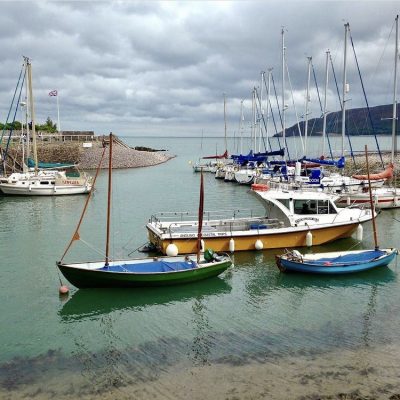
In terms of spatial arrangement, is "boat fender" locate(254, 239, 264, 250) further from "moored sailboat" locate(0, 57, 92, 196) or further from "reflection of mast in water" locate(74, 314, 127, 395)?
"moored sailboat" locate(0, 57, 92, 196)

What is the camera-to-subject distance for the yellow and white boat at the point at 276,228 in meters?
25.6

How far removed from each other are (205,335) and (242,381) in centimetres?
350

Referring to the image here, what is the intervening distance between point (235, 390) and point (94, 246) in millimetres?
18031

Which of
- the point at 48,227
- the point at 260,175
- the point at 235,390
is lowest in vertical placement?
the point at 235,390

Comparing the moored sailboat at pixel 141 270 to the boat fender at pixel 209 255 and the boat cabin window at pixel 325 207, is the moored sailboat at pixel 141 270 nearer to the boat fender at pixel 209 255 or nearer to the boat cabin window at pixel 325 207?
the boat fender at pixel 209 255

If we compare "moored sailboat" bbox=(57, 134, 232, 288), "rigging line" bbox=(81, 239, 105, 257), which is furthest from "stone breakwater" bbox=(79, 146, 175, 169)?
"moored sailboat" bbox=(57, 134, 232, 288)

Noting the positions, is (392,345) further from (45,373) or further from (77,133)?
(77,133)

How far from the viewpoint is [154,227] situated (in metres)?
26.6

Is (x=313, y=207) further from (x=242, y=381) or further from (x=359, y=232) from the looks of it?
(x=242, y=381)

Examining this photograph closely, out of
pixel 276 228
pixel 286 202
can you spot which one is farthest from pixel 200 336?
pixel 286 202

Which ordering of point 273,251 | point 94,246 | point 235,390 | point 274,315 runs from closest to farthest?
1. point 235,390
2. point 274,315
3. point 273,251
4. point 94,246

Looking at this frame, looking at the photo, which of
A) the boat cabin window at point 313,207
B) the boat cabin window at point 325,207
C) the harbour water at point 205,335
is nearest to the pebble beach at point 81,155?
the harbour water at point 205,335

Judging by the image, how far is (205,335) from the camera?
16.3 meters

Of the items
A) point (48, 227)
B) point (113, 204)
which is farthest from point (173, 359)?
point (113, 204)
